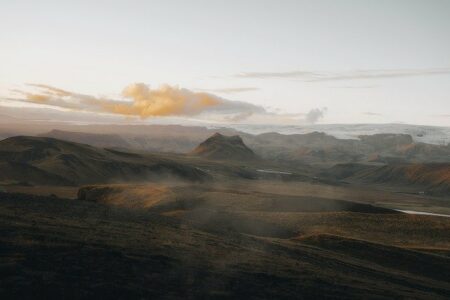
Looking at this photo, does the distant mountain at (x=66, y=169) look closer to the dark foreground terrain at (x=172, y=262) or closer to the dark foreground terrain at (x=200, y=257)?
the dark foreground terrain at (x=200, y=257)

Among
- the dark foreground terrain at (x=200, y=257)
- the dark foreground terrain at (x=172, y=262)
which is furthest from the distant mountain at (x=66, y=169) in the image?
the dark foreground terrain at (x=172, y=262)

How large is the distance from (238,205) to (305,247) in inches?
1701

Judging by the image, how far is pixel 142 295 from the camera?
28.8m

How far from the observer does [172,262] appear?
3612 cm

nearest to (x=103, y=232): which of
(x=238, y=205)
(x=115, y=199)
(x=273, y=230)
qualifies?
(x=273, y=230)

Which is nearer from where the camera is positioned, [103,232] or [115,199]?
[103,232]

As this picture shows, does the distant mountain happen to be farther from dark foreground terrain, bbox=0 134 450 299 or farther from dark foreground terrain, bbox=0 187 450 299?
dark foreground terrain, bbox=0 187 450 299

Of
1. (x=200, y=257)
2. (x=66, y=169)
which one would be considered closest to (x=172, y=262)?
(x=200, y=257)

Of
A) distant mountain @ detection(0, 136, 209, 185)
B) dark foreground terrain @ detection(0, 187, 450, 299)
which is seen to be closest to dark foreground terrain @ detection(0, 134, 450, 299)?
dark foreground terrain @ detection(0, 187, 450, 299)

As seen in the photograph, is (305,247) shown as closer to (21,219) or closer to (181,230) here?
(181,230)

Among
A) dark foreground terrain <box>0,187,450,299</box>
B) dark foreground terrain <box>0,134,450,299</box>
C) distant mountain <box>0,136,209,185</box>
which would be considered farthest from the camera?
distant mountain <box>0,136,209,185</box>

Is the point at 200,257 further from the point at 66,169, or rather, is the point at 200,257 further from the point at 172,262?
the point at 66,169

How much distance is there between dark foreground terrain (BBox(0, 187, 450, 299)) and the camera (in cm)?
2984

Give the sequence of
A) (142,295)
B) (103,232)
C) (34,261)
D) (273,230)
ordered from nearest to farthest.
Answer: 1. (142,295)
2. (34,261)
3. (103,232)
4. (273,230)
